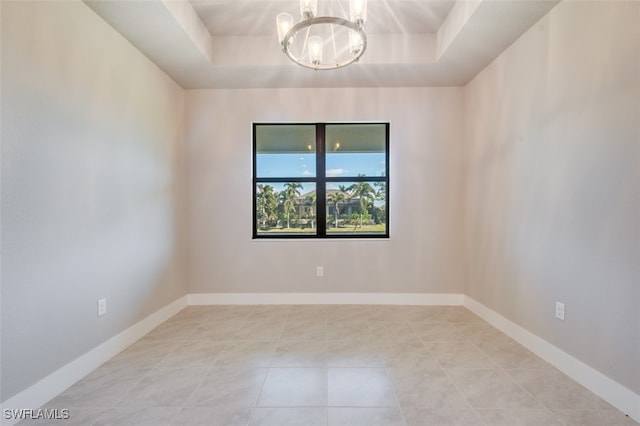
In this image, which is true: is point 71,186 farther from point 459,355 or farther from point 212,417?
point 459,355

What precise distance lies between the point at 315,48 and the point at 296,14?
82 centimetres

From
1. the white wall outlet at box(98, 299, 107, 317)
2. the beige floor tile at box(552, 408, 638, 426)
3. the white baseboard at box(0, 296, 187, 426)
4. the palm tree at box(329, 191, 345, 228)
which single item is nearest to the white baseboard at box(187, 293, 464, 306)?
the white baseboard at box(0, 296, 187, 426)

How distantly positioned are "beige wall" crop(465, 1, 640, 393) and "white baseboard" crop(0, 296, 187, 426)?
3363mm

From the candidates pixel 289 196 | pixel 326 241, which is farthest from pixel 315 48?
pixel 326 241

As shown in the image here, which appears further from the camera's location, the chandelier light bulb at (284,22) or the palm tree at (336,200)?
the palm tree at (336,200)

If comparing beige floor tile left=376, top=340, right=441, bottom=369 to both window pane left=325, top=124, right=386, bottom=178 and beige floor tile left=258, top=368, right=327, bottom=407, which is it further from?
window pane left=325, top=124, right=386, bottom=178

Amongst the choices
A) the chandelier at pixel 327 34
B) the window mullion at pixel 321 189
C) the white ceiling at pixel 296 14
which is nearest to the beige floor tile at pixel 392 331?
the window mullion at pixel 321 189

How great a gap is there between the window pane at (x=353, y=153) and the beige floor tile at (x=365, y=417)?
2.51 m

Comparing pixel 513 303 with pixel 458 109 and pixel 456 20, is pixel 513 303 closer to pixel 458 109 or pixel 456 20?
pixel 458 109

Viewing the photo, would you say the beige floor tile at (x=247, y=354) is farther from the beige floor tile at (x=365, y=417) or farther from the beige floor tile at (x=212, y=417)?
the beige floor tile at (x=365, y=417)

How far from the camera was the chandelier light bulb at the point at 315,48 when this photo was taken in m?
1.94

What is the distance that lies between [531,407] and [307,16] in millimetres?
2614

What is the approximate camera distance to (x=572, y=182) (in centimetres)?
194

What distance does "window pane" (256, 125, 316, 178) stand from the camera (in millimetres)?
3564
